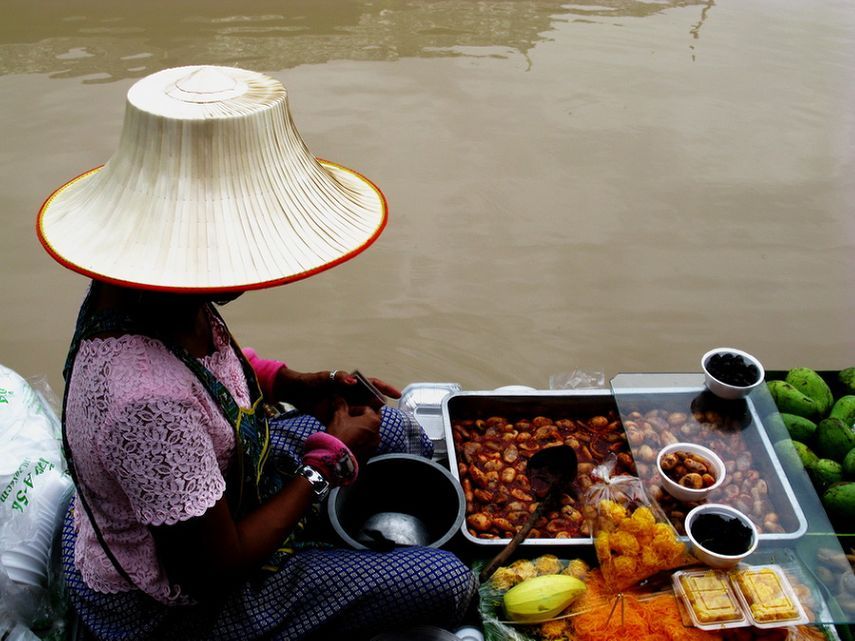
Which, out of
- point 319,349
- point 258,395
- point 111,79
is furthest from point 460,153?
point 258,395

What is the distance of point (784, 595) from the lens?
2.00 meters

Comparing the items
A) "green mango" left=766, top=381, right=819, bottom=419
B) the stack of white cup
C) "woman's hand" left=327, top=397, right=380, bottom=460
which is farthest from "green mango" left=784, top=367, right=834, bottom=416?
the stack of white cup

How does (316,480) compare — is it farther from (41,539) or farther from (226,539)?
(41,539)

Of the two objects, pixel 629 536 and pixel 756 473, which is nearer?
pixel 629 536

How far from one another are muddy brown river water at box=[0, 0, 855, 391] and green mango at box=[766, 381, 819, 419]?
0.98 meters

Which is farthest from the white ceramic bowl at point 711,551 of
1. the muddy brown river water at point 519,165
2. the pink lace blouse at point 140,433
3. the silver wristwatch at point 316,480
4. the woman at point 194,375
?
the muddy brown river water at point 519,165

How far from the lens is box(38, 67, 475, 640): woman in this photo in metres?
1.47

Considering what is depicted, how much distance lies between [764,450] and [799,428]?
161 millimetres

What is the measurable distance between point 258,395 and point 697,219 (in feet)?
10.5

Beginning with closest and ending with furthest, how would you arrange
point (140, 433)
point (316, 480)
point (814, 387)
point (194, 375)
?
1. point (140, 433)
2. point (194, 375)
3. point (316, 480)
4. point (814, 387)

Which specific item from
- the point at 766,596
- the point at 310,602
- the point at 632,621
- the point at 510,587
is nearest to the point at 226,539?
the point at 310,602

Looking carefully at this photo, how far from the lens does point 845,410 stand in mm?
2549

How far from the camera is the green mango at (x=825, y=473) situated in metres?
2.36

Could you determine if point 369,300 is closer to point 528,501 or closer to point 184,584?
point 528,501
